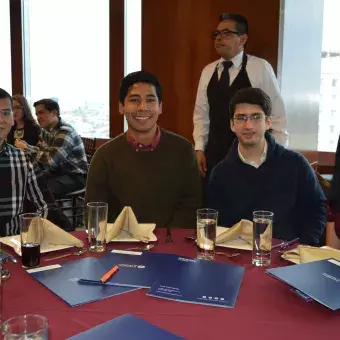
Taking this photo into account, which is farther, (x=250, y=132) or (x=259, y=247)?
(x=250, y=132)

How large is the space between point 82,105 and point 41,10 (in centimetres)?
130

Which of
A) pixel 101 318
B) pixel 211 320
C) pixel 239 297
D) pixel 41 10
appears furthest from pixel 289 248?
pixel 41 10

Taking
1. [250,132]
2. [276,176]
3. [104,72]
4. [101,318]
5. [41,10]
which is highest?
[41,10]

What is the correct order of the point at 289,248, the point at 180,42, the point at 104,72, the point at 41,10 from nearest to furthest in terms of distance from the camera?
the point at 289,248 → the point at 180,42 → the point at 104,72 → the point at 41,10

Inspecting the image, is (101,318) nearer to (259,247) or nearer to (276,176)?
(259,247)

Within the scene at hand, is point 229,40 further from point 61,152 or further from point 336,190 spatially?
point 61,152

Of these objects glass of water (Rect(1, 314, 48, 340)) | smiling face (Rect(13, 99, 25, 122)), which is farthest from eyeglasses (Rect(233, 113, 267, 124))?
smiling face (Rect(13, 99, 25, 122))

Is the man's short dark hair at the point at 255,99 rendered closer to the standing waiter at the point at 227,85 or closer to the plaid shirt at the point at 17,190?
the standing waiter at the point at 227,85

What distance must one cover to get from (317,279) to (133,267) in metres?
0.50

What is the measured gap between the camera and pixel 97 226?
1.52 meters

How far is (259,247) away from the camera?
4.66ft

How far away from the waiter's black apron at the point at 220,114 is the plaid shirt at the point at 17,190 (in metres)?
1.35

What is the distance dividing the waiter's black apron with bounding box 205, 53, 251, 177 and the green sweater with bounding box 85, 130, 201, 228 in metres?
0.84

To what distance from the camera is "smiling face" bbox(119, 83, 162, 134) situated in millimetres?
2273
